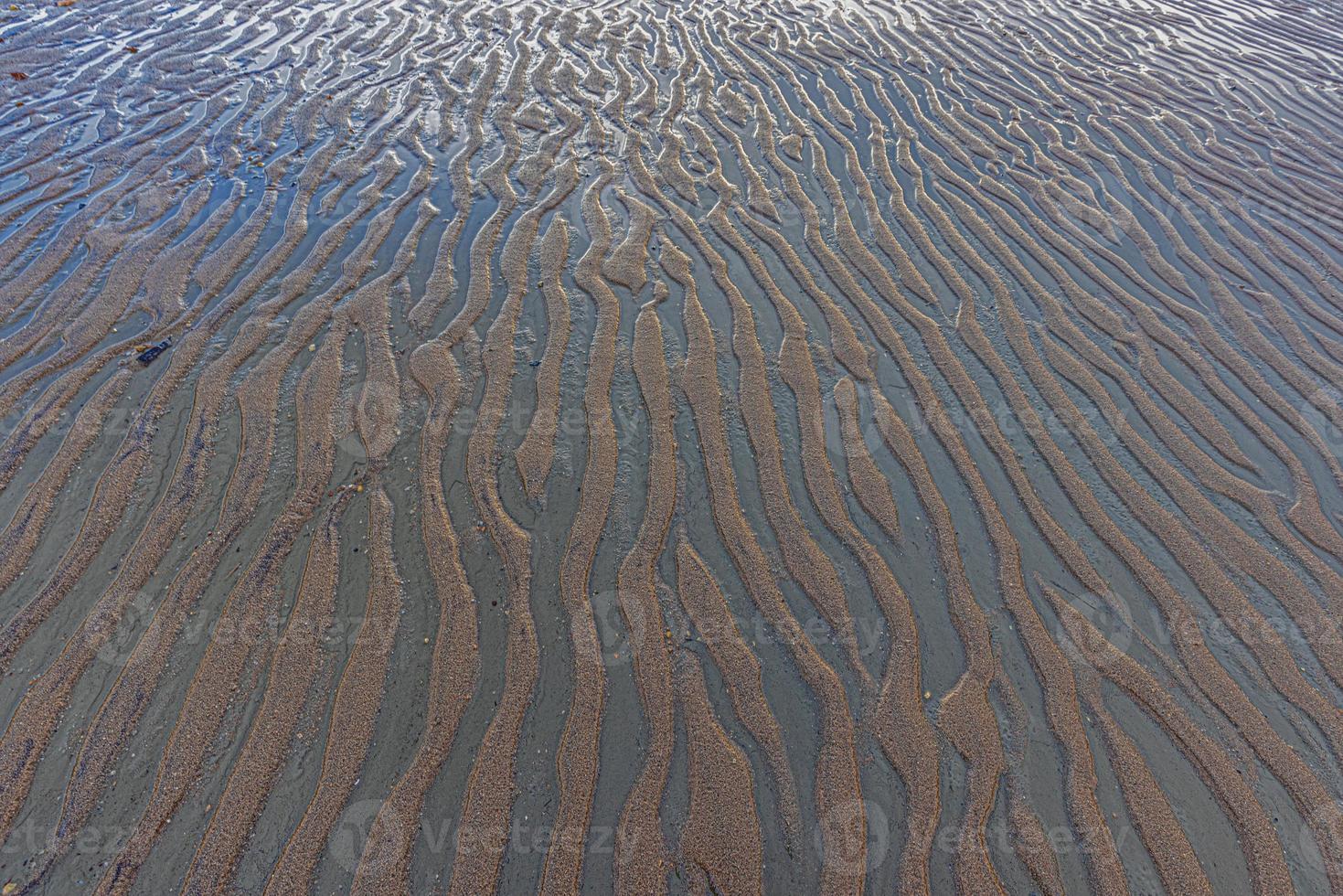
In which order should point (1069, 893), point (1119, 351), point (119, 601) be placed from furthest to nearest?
point (1119, 351) < point (119, 601) < point (1069, 893)

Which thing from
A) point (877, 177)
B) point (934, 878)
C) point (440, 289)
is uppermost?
point (877, 177)

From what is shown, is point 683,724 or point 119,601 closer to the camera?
point 683,724

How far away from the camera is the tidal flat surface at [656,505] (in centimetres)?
355

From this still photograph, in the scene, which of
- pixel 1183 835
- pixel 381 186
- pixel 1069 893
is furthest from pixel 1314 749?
pixel 381 186

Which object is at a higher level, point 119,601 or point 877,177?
point 877,177

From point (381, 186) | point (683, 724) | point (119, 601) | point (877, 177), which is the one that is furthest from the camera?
point (877, 177)

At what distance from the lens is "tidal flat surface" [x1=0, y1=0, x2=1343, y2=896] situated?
3.55m

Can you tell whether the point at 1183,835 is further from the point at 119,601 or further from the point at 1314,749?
the point at 119,601

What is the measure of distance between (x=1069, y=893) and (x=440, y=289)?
6.77m


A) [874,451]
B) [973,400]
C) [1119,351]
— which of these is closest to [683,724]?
[874,451]

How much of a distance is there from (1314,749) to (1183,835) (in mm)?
1103

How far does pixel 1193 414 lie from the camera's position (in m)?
5.89

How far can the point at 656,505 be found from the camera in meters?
4.95

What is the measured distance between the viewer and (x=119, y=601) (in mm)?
4203
